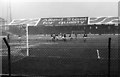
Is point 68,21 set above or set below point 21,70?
above

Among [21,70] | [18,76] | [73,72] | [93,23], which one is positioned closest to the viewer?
[18,76]

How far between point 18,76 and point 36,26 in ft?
149

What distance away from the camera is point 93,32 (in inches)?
2087

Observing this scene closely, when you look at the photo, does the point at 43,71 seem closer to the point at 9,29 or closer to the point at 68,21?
the point at 68,21

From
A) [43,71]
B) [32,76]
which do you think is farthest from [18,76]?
[43,71]

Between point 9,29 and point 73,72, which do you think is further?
point 9,29

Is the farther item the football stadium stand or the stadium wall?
the stadium wall

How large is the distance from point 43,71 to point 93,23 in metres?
41.7

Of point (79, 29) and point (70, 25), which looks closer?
point (70, 25)

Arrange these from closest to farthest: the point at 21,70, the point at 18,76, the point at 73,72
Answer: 1. the point at 18,76
2. the point at 73,72
3. the point at 21,70

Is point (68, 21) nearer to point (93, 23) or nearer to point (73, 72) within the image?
point (93, 23)

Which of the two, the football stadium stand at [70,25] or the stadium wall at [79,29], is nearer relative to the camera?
the football stadium stand at [70,25]

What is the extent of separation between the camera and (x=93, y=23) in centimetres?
4884

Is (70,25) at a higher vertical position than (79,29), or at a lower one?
higher
